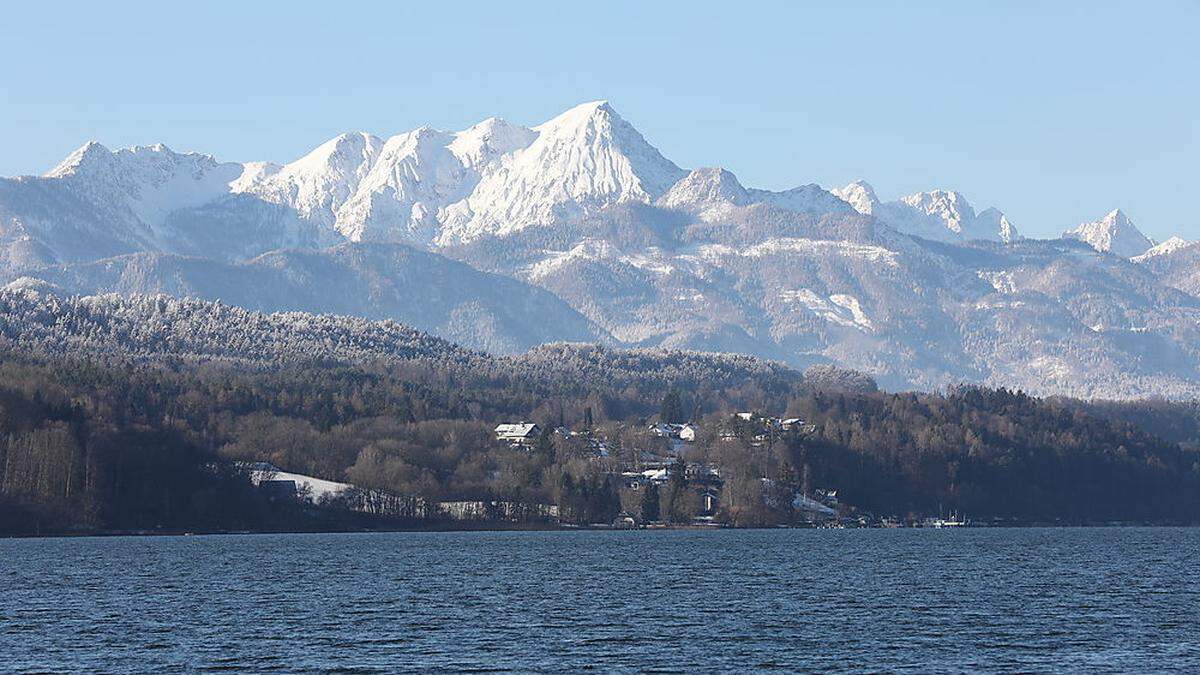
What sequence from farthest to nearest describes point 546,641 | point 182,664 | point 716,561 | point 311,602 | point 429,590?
point 716,561 → point 429,590 → point 311,602 → point 546,641 → point 182,664

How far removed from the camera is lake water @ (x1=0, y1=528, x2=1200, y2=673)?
102312mm

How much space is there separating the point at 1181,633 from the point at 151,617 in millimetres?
63589

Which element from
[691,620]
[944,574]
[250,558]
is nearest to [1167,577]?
[944,574]

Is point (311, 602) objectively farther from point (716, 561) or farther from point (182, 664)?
point (716, 561)

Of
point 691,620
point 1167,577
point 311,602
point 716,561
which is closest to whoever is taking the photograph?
point 691,620

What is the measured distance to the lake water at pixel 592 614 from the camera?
10231cm

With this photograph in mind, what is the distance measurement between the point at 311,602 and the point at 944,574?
5870 cm

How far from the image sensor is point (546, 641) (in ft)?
363

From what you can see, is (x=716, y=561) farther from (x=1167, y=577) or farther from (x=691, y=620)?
(x=691, y=620)

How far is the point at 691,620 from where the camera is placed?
122 m

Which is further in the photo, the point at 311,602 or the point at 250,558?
the point at 250,558

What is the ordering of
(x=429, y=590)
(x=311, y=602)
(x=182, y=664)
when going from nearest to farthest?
1. (x=182, y=664)
2. (x=311, y=602)
3. (x=429, y=590)

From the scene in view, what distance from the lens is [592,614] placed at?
127000 millimetres

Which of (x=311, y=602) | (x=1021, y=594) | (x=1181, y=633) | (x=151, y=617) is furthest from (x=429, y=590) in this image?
(x=1181, y=633)
